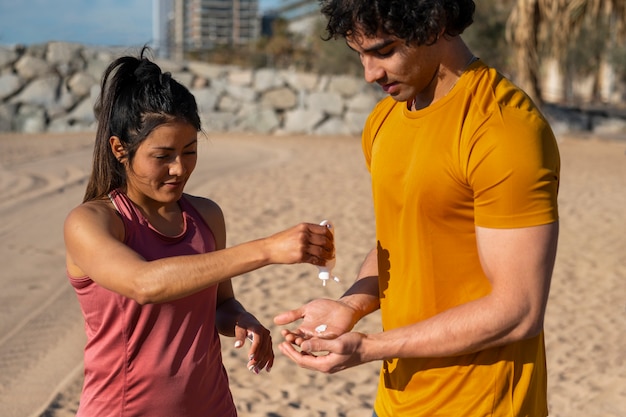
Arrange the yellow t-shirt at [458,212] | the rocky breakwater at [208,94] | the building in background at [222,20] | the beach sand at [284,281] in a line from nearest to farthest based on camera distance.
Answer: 1. the yellow t-shirt at [458,212]
2. the beach sand at [284,281]
3. the rocky breakwater at [208,94]
4. the building in background at [222,20]

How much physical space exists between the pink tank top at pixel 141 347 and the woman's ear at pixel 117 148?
0.34ft

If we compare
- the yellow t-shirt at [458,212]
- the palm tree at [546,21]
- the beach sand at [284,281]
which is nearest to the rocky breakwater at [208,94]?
the beach sand at [284,281]

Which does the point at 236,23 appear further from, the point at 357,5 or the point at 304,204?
the point at 357,5

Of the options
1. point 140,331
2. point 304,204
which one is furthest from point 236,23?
point 140,331

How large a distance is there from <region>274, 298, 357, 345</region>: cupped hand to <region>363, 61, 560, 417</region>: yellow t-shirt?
11 cm

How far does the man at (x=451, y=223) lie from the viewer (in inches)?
67.3

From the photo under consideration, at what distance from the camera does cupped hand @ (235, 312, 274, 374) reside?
237cm

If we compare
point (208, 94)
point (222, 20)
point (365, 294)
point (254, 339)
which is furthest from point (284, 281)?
point (222, 20)

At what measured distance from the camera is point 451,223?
1854 mm

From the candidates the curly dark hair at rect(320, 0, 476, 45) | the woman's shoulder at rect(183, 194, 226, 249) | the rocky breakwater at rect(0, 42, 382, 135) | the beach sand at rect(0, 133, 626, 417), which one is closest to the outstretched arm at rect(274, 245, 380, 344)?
the woman's shoulder at rect(183, 194, 226, 249)

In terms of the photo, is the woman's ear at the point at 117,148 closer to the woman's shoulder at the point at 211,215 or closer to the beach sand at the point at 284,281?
the woman's shoulder at the point at 211,215

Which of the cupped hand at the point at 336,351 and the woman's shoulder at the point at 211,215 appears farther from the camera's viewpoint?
the woman's shoulder at the point at 211,215

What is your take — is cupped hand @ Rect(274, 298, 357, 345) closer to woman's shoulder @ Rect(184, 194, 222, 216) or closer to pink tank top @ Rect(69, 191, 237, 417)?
pink tank top @ Rect(69, 191, 237, 417)

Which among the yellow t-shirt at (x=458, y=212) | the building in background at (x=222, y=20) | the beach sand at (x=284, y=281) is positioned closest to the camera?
the yellow t-shirt at (x=458, y=212)
